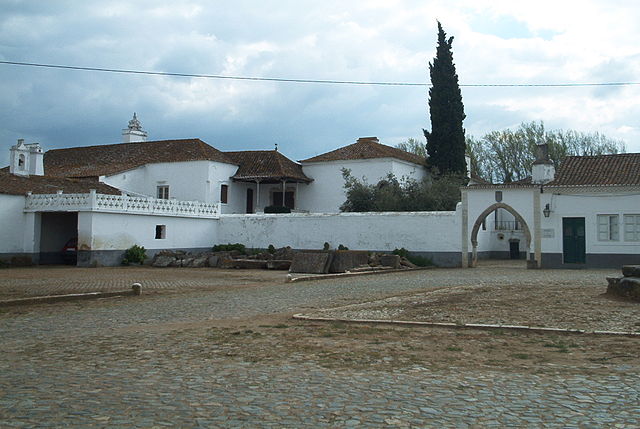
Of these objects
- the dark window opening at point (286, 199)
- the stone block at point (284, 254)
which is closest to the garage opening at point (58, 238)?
the stone block at point (284, 254)

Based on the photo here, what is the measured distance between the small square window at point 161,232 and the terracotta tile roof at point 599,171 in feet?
57.1

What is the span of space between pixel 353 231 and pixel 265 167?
44.7 ft

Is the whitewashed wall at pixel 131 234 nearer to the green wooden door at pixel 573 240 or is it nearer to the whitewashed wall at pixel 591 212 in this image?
the whitewashed wall at pixel 591 212

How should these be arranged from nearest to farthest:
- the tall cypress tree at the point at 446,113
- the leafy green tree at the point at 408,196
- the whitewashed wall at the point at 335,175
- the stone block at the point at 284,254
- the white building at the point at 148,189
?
the stone block at the point at 284,254
the white building at the point at 148,189
the leafy green tree at the point at 408,196
the tall cypress tree at the point at 446,113
the whitewashed wall at the point at 335,175

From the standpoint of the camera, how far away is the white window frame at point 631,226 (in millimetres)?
22703

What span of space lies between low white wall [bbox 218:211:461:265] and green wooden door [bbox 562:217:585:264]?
4.21 metres

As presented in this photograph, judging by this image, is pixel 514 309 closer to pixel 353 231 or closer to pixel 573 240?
pixel 573 240

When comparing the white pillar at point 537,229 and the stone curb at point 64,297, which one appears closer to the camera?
the stone curb at point 64,297

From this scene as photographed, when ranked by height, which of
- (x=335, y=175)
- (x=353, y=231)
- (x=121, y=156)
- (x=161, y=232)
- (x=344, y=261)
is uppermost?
(x=121, y=156)

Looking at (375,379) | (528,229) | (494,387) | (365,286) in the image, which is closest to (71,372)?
(375,379)

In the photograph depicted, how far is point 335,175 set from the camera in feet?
133

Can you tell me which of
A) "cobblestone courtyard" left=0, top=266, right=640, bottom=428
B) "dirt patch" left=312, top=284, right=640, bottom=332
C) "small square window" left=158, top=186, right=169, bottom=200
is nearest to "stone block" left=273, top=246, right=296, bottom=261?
"dirt patch" left=312, top=284, right=640, bottom=332

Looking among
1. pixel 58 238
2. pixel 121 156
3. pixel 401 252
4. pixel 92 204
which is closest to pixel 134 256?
pixel 92 204

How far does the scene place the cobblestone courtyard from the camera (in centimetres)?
439
